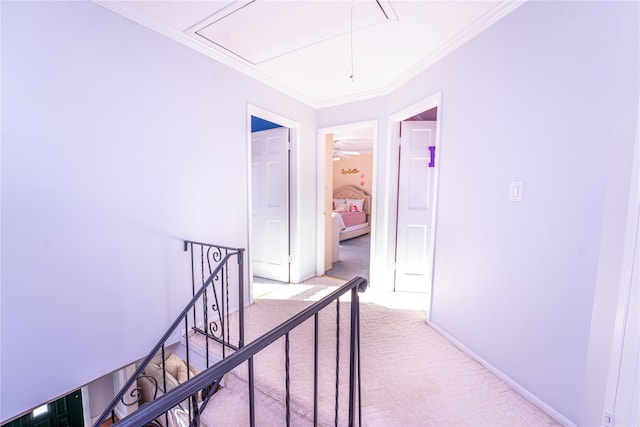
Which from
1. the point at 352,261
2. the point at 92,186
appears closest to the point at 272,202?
the point at 352,261

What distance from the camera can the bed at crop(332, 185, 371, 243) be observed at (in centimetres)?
658

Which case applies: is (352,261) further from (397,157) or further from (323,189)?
(397,157)

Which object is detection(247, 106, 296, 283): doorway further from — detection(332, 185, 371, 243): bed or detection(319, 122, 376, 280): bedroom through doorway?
detection(332, 185, 371, 243): bed

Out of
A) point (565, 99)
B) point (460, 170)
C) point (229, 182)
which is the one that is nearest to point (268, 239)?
point (229, 182)

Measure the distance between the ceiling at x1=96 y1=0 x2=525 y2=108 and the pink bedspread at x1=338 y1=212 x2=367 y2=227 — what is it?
4.12 m

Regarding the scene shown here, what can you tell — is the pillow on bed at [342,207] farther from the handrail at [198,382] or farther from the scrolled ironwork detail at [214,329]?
the handrail at [198,382]

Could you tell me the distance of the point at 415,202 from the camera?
9.93 feet

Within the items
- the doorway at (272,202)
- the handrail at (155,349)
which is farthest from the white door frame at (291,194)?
the handrail at (155,349)

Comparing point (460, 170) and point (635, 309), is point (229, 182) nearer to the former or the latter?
point (460, 170)

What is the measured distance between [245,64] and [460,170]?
7.04ft

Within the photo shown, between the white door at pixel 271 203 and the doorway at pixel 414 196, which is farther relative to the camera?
the white door at pixel 271 203

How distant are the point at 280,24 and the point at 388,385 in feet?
8.37

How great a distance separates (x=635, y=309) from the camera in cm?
104

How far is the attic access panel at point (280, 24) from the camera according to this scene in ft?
5.72
